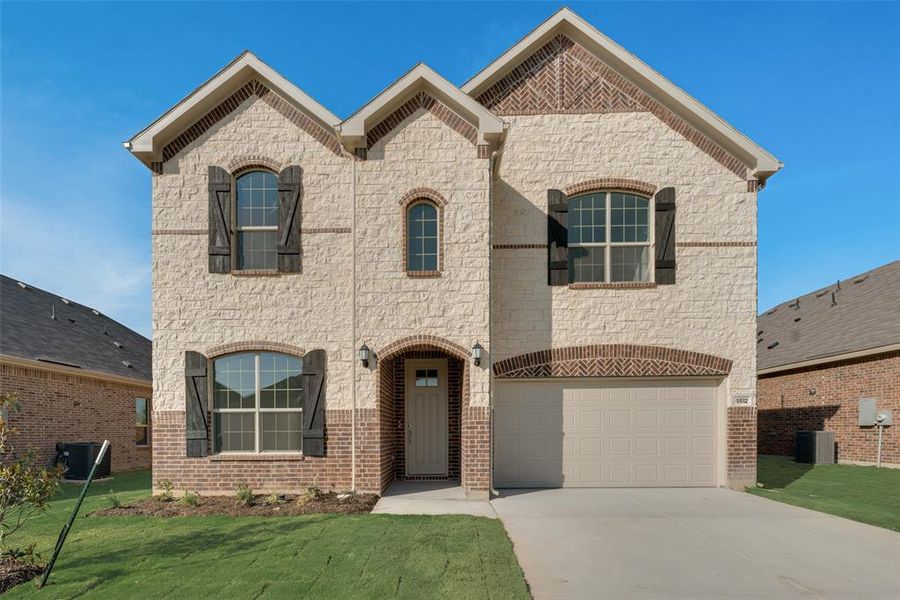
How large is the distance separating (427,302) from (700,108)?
22.8ft

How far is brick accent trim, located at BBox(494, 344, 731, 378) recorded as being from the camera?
10609 millimetres

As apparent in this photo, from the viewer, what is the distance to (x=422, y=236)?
999cm

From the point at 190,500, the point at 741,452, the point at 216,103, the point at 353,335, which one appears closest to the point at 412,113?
the point at 216,103

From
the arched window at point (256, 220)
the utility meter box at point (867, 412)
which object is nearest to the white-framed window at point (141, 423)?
the arched window at point (256, 220)

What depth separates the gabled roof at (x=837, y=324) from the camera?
14.7 meters

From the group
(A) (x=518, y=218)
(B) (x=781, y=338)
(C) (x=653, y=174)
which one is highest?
(C) (x=653, y=174)

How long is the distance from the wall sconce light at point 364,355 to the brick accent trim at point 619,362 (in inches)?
108

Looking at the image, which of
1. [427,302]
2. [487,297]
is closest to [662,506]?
[487,297]

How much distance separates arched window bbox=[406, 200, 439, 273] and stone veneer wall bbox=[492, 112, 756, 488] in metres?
1.49

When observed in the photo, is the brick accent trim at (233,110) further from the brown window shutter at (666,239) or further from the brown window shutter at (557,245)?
the brown window shutter at (666,239)

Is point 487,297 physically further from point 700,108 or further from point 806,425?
point 806,425

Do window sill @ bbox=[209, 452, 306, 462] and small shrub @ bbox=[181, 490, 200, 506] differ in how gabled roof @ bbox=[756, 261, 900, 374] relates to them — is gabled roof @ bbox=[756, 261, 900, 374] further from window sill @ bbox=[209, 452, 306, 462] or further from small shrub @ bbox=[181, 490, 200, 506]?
small shrub @ bbox=[181, 490, 200, 506]

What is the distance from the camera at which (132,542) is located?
6945mm

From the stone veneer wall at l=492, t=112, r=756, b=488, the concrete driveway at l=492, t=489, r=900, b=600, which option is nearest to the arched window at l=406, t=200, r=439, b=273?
the stone veneer wall at l=492, t=112, r=756, b=488
